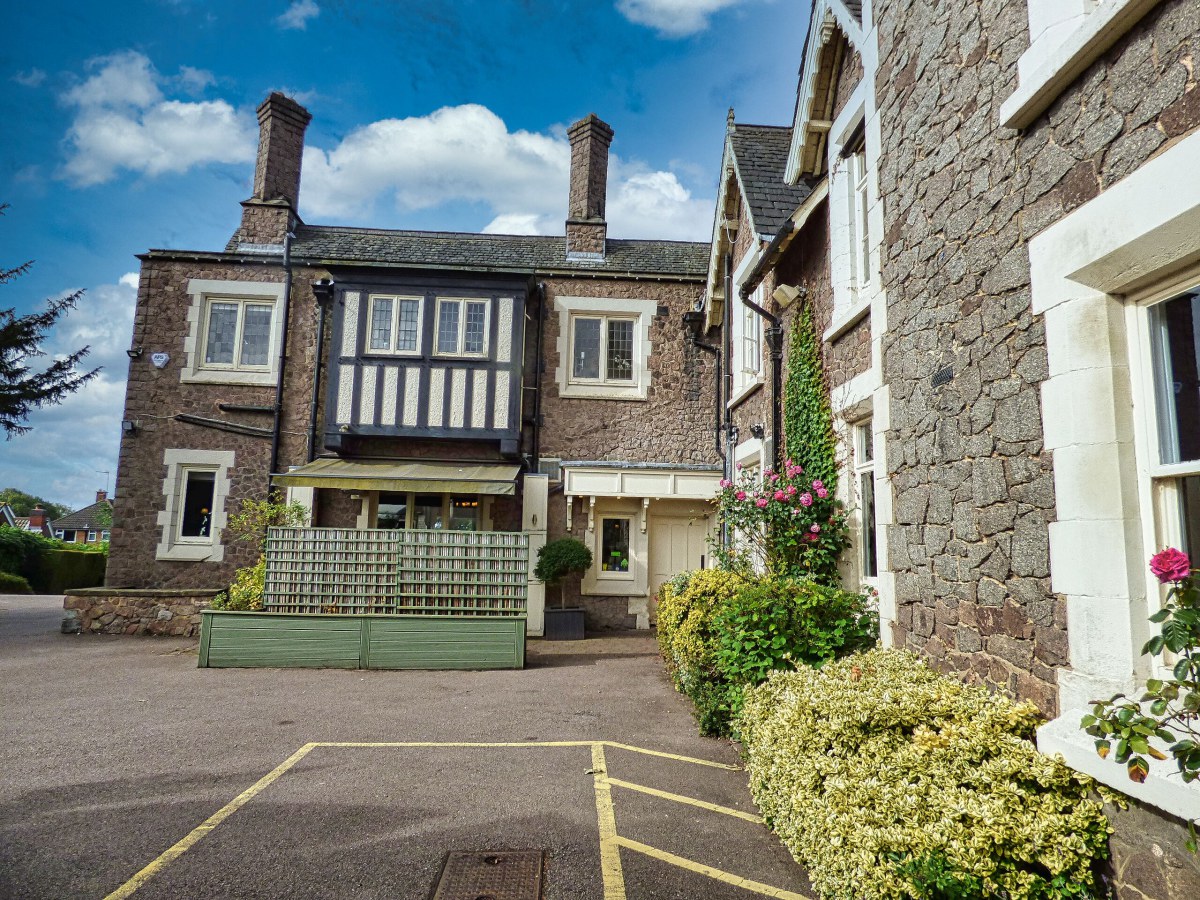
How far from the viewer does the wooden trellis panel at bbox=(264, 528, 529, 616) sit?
30.3 ft

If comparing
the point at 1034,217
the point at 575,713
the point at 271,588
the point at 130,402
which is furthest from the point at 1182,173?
the point at 130,402

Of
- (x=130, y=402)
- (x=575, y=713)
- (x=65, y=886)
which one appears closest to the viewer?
(x=65, y=886)

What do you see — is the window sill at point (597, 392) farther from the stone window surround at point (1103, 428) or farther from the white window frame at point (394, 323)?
the stone window surround at point (1103, 428)

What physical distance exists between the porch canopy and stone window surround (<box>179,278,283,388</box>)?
A: 228 cm

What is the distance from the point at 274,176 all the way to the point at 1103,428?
49.4 feet

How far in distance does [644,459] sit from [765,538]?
19.0 ft

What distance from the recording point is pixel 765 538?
739 cm

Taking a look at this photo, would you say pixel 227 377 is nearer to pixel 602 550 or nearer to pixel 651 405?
pixel 602 550

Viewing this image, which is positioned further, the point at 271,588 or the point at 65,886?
the point at 271,588

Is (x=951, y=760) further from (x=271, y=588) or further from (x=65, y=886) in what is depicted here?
(x=271, y=588)

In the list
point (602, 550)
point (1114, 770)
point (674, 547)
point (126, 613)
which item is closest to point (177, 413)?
point (126, 613)

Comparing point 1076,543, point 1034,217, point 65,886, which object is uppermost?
point 1034,217

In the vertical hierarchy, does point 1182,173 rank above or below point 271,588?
above

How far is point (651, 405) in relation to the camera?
43.3 feet
